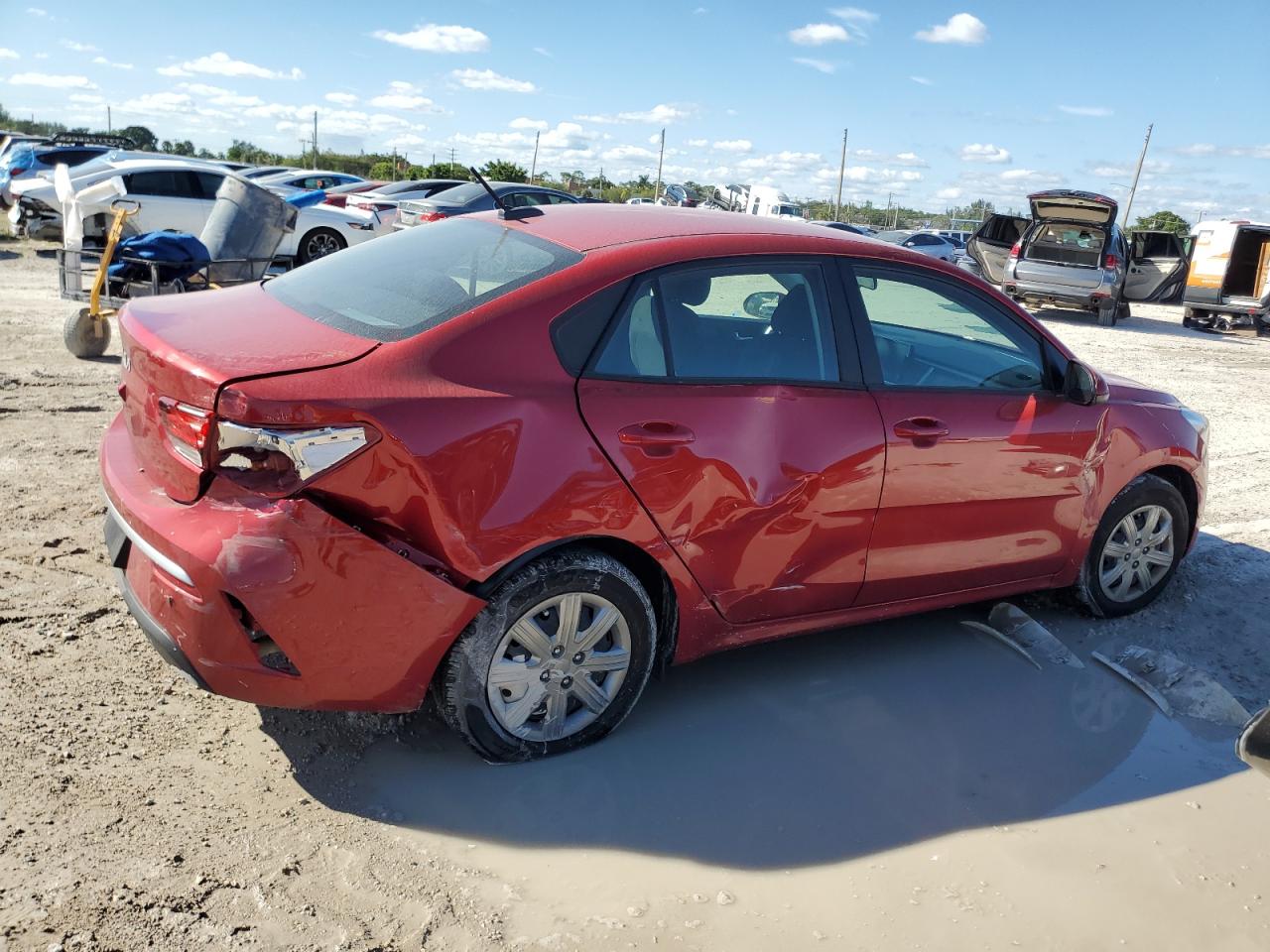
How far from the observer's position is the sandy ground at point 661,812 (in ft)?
8.57

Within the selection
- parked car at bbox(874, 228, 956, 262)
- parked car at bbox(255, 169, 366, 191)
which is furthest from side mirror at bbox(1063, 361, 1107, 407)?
parked car at bbox(874, 228, 956, 262)

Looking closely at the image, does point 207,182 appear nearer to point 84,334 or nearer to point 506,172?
point 84,334

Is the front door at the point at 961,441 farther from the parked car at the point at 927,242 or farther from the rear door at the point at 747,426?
the parked car at the point at 927,242

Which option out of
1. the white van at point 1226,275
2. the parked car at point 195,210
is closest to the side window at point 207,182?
the parked car at point 195,210

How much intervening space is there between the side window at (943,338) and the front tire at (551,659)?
1.40 meters

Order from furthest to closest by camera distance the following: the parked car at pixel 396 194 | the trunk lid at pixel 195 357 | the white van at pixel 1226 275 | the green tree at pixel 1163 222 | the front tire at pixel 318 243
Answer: the green tree at pixel 1163 222
the white van at pixel 1226 275
the parked car at pixel 396 194
the front tire at pixel 318 243
the trunk lid at pixel 195 357

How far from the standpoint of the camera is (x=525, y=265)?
3332 mm

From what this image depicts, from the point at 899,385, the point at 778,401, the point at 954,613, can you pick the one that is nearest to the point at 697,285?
the point at 778,401

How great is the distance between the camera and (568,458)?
3039 millimetres

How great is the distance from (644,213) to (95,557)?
270cm

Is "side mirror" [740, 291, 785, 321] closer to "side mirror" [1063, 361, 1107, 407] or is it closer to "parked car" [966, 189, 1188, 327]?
"side mirror" [1063, 361, 1107, 407]

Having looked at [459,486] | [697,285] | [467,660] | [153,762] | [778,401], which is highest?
[697,285]

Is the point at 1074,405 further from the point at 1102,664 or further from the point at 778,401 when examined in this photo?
the point at 778,401

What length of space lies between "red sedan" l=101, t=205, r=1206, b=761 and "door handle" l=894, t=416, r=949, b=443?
22 millimetres
